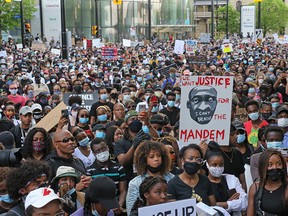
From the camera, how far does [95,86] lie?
1775 cm

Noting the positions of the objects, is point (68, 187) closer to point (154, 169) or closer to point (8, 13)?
point (154, 169)

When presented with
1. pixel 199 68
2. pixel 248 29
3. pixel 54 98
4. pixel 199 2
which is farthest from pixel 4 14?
pixel 199 2

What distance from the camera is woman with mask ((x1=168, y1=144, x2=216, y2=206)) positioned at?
590 centimetres

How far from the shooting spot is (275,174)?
5805 millimetres

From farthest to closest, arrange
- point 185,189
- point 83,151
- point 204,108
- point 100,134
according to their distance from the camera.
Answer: point 100,134 < point 83,151 < point 204,108 < point 185,189

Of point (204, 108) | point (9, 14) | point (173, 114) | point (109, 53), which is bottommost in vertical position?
point (173, 114)

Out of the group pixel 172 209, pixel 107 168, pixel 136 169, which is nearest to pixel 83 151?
pixel 107 168

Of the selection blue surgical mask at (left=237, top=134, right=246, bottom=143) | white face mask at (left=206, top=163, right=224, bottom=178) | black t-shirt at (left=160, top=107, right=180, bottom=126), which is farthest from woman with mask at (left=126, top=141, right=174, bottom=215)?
black t-shirt at (left=160, top=107, right=180, bottom=126)

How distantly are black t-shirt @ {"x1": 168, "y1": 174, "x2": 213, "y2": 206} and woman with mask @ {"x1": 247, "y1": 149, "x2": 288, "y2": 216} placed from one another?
40cm

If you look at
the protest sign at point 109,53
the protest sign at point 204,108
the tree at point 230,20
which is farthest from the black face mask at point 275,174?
the tree at point 230,20

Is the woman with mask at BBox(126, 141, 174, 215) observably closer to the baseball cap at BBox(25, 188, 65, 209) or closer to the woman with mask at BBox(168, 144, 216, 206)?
the woman with mask at BBox(168, 144, 216, 206)

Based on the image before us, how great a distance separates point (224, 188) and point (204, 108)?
1390mm

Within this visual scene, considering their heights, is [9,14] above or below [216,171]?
above

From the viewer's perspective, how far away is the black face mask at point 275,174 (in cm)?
580
